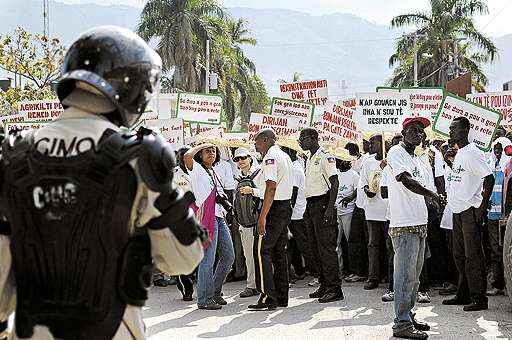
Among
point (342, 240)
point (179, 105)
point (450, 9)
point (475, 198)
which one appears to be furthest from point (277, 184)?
point (450, 9)

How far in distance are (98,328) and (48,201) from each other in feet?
1.51

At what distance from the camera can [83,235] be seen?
9.42 feet

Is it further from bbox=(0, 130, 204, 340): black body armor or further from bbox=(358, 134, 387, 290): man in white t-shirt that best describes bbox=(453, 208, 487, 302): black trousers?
bbox=(0, 130, 204, 340): black body armor

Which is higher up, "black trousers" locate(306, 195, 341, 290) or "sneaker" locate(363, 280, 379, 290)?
"black trousers" locate(306, 195, 341, 290)

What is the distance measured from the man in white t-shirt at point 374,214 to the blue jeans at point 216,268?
1996mm

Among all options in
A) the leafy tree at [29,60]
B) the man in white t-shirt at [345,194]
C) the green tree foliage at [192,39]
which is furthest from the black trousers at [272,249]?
the green tree foliage at [192,39]

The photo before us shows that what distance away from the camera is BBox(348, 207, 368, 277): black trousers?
12250mm

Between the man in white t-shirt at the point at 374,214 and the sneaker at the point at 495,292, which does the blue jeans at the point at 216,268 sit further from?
the sneaker at the point at 495,292

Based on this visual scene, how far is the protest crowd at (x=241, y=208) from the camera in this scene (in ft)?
9.47

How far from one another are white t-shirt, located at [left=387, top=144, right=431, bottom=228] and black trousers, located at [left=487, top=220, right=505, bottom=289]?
2.76m

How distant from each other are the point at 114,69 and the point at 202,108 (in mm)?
12396

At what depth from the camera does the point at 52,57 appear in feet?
102

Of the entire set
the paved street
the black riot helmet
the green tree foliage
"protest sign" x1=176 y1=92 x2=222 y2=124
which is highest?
the green tree foliage

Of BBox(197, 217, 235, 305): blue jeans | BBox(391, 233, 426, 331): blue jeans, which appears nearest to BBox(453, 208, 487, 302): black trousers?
BBox(391, 233, 426, 331): blue jeans
